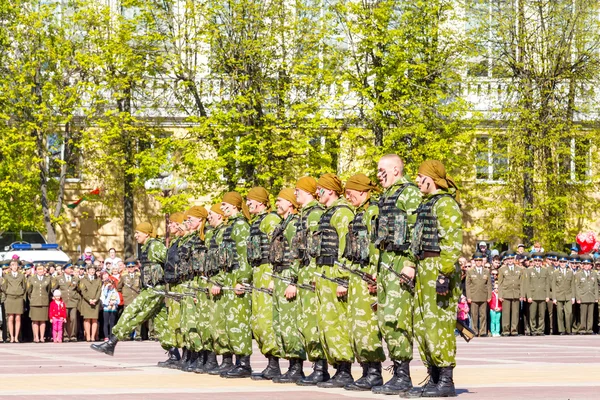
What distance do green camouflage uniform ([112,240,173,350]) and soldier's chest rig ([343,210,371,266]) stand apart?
514 cm

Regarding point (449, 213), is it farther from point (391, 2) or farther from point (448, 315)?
point (391, 2)

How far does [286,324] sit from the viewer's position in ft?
53.7

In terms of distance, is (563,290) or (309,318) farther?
A: (563,290)

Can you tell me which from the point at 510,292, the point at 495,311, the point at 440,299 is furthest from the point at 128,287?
the point at 440,299

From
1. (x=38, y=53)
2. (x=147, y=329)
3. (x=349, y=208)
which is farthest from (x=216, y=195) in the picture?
(x=349, y=208)

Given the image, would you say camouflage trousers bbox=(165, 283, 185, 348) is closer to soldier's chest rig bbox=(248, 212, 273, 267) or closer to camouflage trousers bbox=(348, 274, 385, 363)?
soldier's chest rig bbox=(248, 212, 273, 267)

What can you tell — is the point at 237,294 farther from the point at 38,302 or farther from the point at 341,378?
the point at 38,302

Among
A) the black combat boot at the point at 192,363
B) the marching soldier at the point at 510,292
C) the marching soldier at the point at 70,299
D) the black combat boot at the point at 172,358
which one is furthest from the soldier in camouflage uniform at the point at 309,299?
the marching soldier at the point at 510,292

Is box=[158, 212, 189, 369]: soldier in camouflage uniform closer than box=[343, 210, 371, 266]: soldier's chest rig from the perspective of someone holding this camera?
No

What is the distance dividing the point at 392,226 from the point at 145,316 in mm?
6681

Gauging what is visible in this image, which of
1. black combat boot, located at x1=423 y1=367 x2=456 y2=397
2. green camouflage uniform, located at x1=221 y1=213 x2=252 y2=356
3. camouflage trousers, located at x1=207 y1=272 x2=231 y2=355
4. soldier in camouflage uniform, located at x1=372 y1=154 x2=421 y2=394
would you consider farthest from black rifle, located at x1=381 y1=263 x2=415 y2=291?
camouflage trousers, located at x1=207 y1=272 x2=231 y2=355

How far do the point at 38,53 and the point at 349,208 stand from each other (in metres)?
33.0

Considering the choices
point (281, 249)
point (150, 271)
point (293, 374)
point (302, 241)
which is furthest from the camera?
point (150, 271)

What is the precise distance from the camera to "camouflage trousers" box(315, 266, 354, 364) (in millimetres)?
15180
